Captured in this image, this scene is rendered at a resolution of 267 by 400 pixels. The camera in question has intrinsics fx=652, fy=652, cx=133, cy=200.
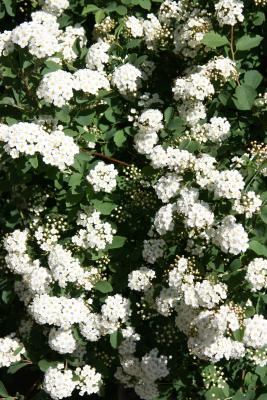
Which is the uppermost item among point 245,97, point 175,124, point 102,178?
point 245,97

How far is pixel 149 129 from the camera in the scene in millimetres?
3820

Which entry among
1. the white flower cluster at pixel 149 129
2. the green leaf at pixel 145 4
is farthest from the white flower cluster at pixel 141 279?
the green leaf at pixel 145 4

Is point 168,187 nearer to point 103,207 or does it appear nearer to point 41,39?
point 103,207

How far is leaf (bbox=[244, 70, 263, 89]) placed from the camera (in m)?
3.86

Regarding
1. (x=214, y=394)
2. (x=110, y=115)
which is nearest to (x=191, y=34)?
(x=110, y=115)

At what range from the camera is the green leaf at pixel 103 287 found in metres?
3.82

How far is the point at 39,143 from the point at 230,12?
1365 millimetres

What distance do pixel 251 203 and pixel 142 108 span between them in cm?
124

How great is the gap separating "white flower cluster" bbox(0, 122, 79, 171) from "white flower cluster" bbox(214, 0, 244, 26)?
1.15 metres

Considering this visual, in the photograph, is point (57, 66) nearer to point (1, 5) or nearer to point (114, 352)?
point (1, 5)

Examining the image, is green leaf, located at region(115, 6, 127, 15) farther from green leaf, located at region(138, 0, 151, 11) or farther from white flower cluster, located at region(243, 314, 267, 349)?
white flower cluster, located at region(243, 314, 267, 349)

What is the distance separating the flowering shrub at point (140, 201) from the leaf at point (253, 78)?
0.04ft

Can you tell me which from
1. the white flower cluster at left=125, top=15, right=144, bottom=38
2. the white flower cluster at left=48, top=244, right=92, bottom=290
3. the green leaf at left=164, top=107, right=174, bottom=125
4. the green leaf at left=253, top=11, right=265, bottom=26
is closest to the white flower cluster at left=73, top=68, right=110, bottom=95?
the green leaf at left=164, top=107, right=174, bottom=125

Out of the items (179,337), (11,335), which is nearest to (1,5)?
(11,335)
